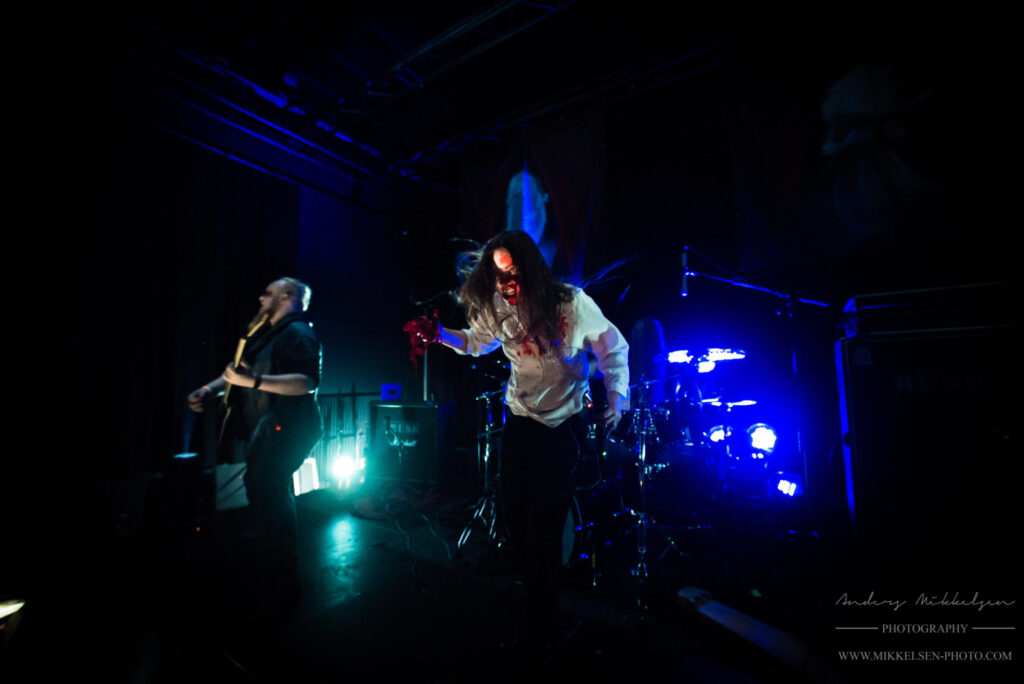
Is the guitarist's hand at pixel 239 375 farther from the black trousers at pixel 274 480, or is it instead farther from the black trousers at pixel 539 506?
the black trousers at pixel 539 506

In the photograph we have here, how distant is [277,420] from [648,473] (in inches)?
125

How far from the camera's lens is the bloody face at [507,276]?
1.92 meters

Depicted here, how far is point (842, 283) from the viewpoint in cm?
440

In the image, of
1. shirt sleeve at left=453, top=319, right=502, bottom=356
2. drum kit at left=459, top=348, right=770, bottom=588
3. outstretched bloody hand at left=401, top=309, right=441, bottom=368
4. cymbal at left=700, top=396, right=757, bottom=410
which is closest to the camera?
outstretched bloody hand at left=401, top=309, right=441, bottom=368

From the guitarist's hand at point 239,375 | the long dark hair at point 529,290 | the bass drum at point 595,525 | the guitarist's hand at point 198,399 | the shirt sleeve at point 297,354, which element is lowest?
the bass drum at point 595,525

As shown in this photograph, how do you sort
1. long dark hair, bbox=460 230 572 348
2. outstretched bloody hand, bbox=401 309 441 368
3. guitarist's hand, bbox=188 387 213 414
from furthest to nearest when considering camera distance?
guitarist's hand, bbox=188 387 213 414 → outstretched bloody hand, bbox=401 309 441 368 → long dark hair, bbox=460 230 572 348

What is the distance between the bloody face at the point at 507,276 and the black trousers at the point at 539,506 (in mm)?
620

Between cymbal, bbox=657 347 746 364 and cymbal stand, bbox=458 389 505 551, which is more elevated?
cymbal, bbox=657 347 746 364

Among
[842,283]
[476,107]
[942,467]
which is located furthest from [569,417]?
[476,107]

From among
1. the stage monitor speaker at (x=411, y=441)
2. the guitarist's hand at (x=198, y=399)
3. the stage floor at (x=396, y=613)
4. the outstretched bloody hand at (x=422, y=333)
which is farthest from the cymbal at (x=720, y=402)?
the guitarist's hand at (x=198, y=399)

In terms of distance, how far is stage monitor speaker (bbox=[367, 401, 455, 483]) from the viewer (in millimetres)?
5332

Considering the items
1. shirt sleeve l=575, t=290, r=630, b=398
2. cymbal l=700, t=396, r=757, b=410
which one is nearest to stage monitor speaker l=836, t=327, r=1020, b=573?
cymbal l=700, t=396, r=757, b=410

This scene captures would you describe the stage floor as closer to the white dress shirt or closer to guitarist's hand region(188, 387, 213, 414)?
guitarist's hand region(188, 387, 213, 414)

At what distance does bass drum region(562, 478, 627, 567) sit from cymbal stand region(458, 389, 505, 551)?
2.39ft
